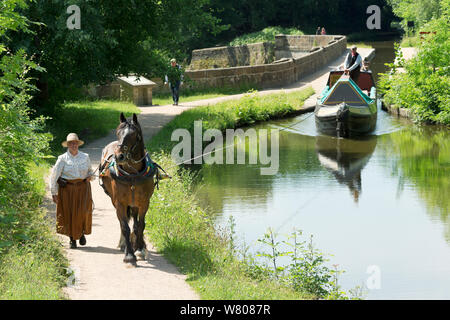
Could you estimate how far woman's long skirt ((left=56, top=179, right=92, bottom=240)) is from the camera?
11523 mm

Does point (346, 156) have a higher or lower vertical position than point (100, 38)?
lower

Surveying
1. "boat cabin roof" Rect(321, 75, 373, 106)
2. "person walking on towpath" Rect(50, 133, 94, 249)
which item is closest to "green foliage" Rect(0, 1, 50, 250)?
"person walking on towpath" Rect(50, 133, 94, 249)

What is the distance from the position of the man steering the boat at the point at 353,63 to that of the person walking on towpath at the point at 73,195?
1730 centimetres

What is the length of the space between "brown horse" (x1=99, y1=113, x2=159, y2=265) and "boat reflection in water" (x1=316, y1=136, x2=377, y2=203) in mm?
8170

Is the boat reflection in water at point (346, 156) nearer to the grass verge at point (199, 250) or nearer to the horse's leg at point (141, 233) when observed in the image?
the grass verge at point (199, 250)

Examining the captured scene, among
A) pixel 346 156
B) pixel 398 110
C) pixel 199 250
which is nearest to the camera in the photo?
pixel 199 250

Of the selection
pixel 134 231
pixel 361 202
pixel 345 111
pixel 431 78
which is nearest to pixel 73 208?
pixel 134 231

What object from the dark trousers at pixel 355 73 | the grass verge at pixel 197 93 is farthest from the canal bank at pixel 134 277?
the grass verge at pixel 197 93

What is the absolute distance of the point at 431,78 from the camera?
90.4 feet

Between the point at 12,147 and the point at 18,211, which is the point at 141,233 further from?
the point at 12,147

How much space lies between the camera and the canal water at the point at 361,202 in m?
12.8

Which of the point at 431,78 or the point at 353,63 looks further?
the point at 353,63

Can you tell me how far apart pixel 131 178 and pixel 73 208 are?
4.86 feet

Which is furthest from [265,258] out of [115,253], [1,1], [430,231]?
[1,1]
